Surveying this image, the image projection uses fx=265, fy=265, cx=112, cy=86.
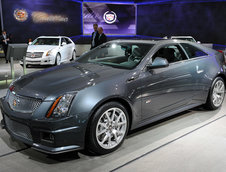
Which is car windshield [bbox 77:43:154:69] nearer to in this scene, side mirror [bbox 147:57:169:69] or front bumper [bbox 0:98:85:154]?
side mirror [bbox 147:57:169:69]

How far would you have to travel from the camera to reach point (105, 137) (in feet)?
10.4

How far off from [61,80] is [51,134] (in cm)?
74

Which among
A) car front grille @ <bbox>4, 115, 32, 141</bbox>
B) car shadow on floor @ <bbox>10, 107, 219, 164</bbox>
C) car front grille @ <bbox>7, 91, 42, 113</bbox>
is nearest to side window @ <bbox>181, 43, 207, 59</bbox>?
car shadow on floor @ <bbox>10, 107, 219, 164</bbox>

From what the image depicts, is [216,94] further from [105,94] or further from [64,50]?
[64,50]

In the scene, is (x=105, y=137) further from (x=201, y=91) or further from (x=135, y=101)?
(x=201, y=91)

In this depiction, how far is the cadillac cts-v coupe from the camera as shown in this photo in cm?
286

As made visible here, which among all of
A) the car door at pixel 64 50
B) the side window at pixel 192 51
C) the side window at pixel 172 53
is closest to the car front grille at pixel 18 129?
the side window at pixel 172 53

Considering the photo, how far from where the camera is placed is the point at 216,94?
16.3 ft

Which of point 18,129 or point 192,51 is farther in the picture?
point 192,51

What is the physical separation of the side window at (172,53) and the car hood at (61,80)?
2.82ft

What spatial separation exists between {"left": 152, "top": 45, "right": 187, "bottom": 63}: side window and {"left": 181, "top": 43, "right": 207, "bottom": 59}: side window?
152mm

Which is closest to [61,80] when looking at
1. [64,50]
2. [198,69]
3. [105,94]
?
[105,94]

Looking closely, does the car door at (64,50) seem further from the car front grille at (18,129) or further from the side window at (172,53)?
the car front grille at (18,129)

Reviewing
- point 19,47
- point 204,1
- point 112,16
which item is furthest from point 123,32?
point 19,47
